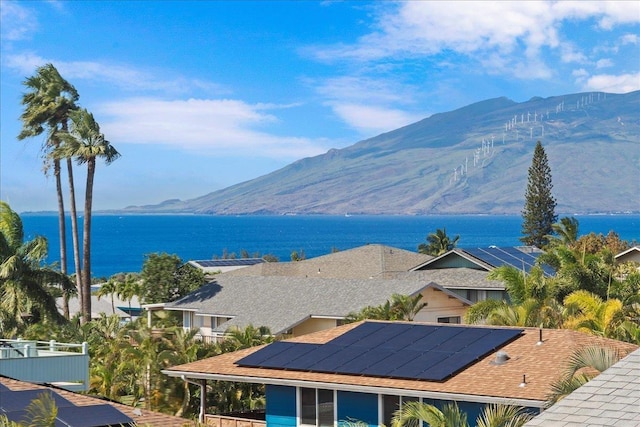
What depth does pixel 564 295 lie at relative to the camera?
39.6m

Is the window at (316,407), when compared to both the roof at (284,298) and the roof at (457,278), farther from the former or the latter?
the roof at (457,278)

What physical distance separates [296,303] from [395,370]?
24457mm

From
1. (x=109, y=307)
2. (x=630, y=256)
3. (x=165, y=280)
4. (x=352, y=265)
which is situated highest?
(x=630, y=256)

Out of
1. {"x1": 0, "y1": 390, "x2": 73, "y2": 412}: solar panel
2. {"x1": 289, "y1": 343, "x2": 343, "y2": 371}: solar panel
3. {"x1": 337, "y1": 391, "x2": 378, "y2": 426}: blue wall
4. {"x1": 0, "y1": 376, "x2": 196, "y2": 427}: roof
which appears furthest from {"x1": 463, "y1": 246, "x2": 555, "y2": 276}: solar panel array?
{"x1": 0, "y1": 390, "x2": 73, "y2": 412}: solar panel

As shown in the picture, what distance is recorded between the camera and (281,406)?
2398cm

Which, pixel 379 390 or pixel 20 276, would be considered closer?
pixel 379 390

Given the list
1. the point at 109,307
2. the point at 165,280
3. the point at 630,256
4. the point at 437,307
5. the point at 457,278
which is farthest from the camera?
the point at 109,307

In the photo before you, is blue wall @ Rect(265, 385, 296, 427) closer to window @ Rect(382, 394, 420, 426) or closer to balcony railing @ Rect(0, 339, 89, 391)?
window @ Rect(382, 394, 420, 426)

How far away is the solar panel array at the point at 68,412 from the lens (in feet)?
58.3

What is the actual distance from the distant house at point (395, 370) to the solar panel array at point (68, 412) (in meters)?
5.46

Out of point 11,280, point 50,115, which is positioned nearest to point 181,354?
point 11,280

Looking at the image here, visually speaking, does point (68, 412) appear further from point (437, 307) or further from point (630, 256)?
point (630, 256)

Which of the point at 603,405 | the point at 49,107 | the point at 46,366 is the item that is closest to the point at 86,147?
the point at 49,107

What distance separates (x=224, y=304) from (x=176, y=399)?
63.2 feet
